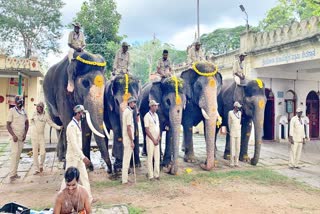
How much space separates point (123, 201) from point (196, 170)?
9.41ft

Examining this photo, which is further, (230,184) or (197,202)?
(230,184)

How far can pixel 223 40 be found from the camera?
3338 cm

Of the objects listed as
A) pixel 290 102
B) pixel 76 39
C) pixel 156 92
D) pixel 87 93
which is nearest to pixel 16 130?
pixel 87 93

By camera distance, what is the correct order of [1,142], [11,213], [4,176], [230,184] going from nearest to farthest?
[11,213], [230,184], [4,176], [1,142]

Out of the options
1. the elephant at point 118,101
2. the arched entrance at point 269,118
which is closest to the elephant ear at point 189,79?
the elephant at point 118,101

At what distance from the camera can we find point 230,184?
6559 mm

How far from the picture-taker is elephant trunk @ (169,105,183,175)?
269 inches

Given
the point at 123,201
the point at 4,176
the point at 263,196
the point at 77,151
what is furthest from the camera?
the point at 4,176

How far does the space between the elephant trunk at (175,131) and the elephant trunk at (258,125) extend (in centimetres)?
261

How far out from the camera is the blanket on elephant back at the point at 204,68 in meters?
7.95

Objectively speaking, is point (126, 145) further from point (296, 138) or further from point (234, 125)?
point (296, 138)

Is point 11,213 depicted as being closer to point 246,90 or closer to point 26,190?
point 26,190

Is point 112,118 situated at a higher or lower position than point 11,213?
higher

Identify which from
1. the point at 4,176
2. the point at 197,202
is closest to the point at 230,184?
the point at 197,202
